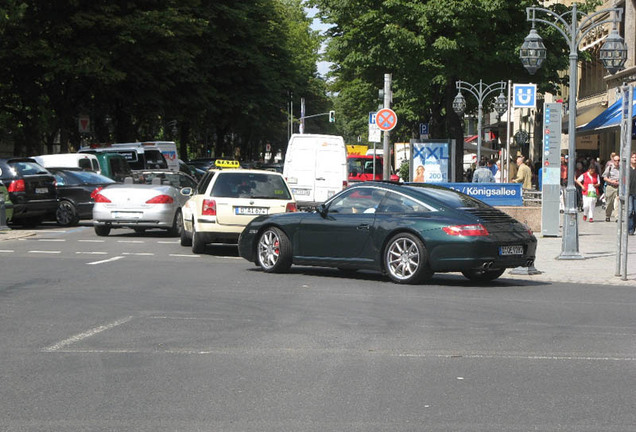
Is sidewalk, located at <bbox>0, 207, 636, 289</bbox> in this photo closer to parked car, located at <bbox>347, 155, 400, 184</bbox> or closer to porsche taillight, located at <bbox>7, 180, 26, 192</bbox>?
porsche taillight, located at <bbox>7, 180, 26, 192</bbox>

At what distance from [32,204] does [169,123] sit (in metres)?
34.8

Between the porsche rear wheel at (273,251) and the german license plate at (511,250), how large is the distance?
306cm

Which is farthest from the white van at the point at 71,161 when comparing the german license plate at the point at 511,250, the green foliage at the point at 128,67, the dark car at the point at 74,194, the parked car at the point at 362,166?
the german license plate at the point at 511,250

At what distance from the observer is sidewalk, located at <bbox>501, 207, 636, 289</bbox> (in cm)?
1562

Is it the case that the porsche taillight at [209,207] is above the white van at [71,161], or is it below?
below

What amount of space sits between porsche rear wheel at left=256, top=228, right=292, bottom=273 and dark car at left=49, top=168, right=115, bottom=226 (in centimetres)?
1262

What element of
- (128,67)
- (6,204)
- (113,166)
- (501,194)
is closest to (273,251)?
(501,194)

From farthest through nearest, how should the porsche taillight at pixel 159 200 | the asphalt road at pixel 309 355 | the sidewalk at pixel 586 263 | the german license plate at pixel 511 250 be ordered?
the porsche taillight at pixel 159 200, the sidewalk at pixel 586 263, the german license plate at pixel 511 250, the asphalt road at pixel 309 355

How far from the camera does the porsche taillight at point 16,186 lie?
25547mm

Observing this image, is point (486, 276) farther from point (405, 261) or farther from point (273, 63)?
point (273, 63)

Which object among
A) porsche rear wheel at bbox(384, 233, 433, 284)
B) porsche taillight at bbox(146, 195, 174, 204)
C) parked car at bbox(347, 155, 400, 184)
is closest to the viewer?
porsche rear wheel at bbox(384, 233, 433, 284)

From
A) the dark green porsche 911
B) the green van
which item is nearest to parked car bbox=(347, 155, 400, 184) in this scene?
the green van

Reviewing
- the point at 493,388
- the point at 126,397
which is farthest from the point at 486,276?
the point at 126,397

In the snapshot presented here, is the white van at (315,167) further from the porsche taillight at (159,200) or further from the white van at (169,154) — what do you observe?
the white van at (169,154)
